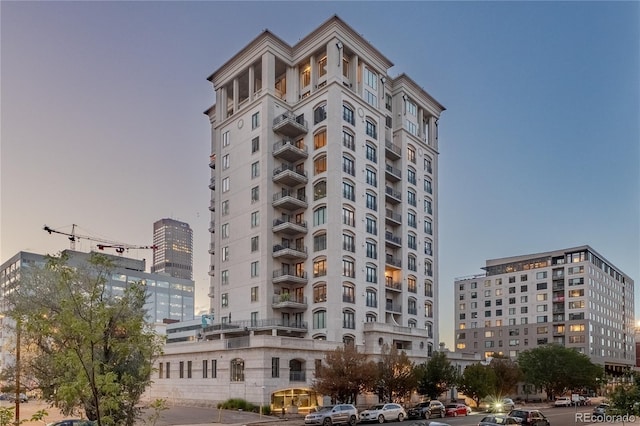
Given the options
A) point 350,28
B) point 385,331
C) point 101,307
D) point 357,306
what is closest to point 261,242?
point 357,306

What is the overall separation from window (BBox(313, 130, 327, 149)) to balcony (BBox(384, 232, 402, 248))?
1494 cm

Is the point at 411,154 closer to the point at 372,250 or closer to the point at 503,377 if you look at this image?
the point at 372,250

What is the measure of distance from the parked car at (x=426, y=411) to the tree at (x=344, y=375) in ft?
14.8

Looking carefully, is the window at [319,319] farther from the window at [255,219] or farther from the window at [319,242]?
the window at [255,219]

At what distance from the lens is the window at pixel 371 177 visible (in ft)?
233

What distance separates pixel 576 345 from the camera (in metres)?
123

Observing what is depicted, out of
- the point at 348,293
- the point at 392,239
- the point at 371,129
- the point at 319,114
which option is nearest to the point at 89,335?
the point at 348,293

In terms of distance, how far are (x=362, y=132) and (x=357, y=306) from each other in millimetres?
21991

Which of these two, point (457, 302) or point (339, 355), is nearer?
point (339, 355)

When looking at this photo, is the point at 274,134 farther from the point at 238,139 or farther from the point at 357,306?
the point at 357,306

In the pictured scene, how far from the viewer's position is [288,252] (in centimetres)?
6556

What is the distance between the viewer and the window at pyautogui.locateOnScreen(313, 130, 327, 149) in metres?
68.6

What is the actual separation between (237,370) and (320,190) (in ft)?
78.7

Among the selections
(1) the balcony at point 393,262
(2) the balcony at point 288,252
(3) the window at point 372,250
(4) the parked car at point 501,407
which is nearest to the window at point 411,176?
(1) the balcony at point 393,262
